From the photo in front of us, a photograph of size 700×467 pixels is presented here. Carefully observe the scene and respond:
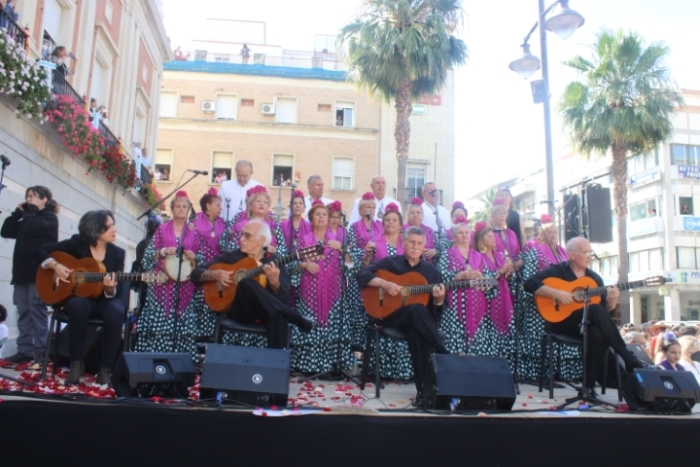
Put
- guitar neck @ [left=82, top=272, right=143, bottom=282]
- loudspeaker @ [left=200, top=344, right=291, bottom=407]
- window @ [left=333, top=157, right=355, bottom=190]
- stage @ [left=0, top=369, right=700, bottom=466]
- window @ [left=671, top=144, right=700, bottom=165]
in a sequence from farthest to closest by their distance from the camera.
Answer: window @ [left=671, top=144, right=700, bottom=165]
window @ [left=333, top=157, right=355, bottom=190]
guitar neck @ [left=82, top=272, right=143, bottom=282]
loudspeaker @ [left=200, top=344, right=291, bottom=407]
stage @ [left=0, top=369, right=700, bottom=466]

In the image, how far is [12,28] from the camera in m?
8.80

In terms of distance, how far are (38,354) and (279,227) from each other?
9.47 feet

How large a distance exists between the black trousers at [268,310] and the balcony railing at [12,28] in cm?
610

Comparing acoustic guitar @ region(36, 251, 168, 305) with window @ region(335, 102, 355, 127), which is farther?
window @ region(335, 102, 355, 127)

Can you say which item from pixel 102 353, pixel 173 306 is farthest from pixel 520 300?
pixel 102 353

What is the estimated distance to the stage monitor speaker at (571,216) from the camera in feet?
25.5

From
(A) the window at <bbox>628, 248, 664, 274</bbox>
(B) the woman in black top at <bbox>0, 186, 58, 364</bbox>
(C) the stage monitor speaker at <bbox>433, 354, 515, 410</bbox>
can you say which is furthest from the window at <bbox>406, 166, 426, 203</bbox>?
(C) the stage monitor speaker at <bbox>433, 354, 515, 410</bbox>

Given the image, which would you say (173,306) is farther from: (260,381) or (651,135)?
(651,135)

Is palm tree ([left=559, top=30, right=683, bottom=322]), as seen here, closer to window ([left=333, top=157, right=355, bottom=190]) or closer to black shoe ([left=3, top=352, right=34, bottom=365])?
window ([left=333, top=157, right=355, bottom=190])

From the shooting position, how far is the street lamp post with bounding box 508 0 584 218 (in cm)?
848

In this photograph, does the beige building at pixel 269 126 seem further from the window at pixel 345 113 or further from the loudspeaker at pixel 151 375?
the loudspeaker at pixel 151 375

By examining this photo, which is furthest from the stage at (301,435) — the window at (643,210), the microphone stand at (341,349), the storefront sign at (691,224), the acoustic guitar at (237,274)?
the window at (643,210)

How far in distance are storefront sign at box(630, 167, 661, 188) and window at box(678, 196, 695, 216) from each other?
1514 millimetres

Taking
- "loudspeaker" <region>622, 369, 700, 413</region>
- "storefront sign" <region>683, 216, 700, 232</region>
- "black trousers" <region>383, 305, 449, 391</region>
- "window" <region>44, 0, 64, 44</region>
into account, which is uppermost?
"window" <region>44, 0, 64, 44</region>
